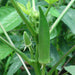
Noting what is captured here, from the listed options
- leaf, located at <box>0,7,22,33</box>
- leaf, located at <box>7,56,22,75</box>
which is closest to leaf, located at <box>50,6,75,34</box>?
leaf, located at <box>0,7,22,33</box>

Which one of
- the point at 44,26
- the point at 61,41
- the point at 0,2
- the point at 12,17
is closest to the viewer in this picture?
the point at 44,26

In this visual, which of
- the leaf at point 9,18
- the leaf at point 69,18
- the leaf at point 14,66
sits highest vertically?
the leaf at point 9,18

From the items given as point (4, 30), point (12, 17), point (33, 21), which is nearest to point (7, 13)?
point (12, 17)

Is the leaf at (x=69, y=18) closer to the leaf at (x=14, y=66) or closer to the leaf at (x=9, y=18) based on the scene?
the leaf at (x=9, y=18)

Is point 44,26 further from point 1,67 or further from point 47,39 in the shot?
point 1,67

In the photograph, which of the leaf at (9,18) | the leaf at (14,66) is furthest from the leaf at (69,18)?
the leaf at (14,66)
